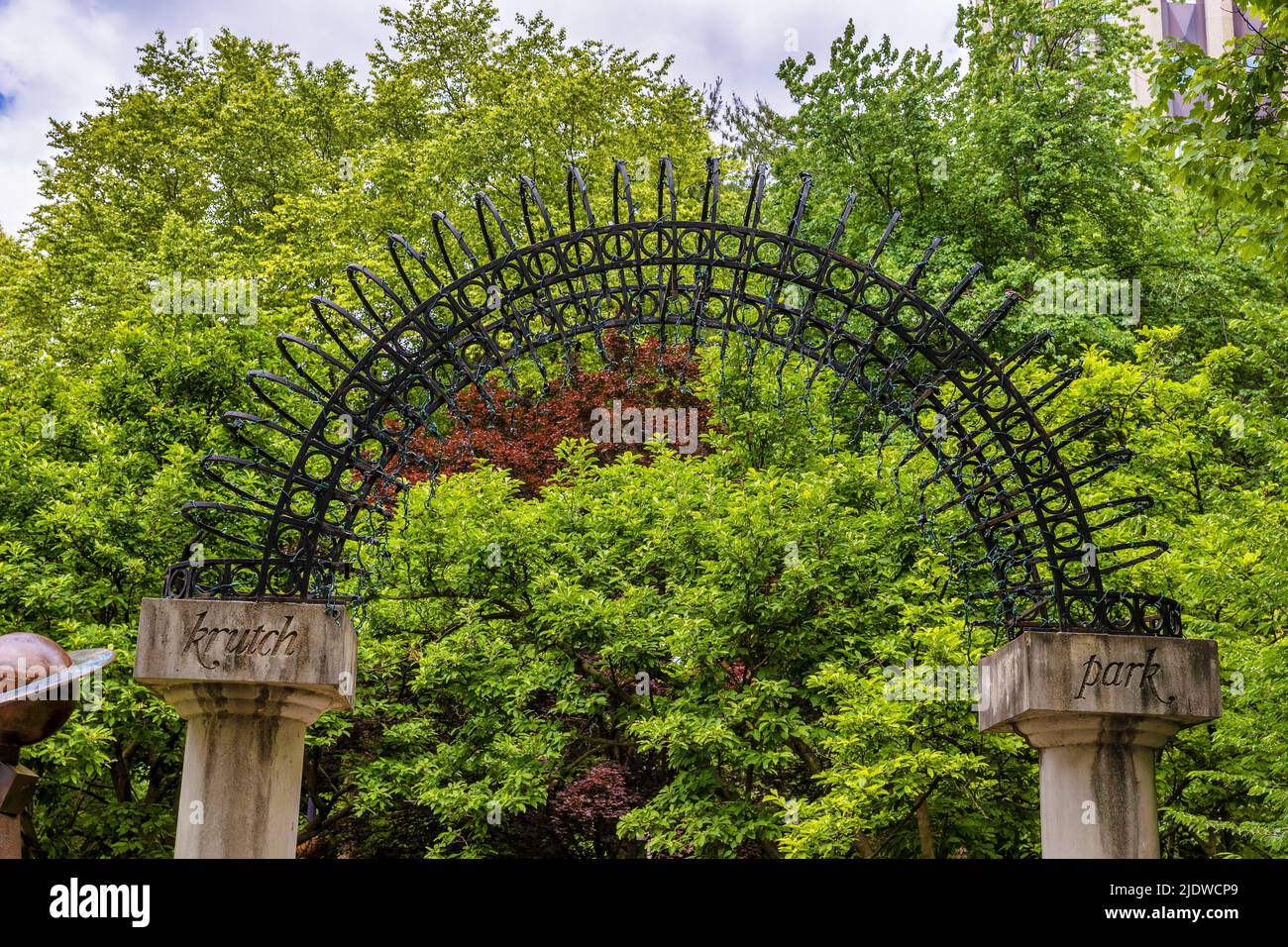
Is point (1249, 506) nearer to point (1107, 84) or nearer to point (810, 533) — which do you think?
point (810, 533)

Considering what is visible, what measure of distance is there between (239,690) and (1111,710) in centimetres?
470

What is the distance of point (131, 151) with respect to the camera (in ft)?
101

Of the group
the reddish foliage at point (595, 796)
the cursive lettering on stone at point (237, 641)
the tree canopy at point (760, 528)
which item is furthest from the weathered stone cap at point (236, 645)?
the reddish foliage at point (595, 796)

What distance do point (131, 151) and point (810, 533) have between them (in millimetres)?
22466

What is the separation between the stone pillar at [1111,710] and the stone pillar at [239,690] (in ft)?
12.5

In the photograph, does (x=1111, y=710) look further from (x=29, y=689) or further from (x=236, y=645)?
(x=29, y=689)

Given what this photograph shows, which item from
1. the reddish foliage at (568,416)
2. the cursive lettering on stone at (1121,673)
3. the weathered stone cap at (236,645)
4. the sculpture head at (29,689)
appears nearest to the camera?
the sculpture head at (29,689)

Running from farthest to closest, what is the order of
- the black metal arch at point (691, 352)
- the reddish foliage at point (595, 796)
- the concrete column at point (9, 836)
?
1. the reddish foliage at point (595, 796)
2. the black metal arch at point (691, 352)
3. the concrete column at point (9, 836)

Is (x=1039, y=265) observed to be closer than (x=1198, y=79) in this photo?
No

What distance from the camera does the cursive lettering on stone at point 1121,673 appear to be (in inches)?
275

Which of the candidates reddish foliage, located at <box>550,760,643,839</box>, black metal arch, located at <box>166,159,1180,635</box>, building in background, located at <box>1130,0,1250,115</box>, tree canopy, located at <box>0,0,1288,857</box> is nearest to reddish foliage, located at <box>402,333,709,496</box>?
tree canopy, located at <box>0,0,1288,857</box>

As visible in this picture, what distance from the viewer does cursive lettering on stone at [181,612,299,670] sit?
6859mm

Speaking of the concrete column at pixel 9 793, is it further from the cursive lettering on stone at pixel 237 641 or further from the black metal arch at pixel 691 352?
the black metal arch at pixel 691 352

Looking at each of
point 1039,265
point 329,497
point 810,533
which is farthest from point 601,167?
point 329,497
